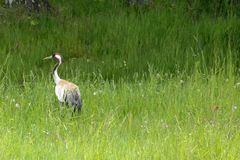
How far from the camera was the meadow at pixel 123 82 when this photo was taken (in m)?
6.14

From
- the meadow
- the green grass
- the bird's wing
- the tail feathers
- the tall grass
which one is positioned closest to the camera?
the green grass

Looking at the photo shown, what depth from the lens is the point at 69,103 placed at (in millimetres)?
7742

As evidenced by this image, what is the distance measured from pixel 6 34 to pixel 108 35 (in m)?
1.75

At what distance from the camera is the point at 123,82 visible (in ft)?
30.7

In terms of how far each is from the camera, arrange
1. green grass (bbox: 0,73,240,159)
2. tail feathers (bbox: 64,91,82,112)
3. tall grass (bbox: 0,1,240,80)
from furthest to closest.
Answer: tall grass (bbox: 0,1,240,80)
tail feathers (bbox: 64,91,82,112)
green grass (bbox: 0,73,240,159)

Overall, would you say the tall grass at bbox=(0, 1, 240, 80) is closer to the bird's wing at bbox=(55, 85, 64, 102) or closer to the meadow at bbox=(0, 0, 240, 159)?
the meadow at bbox=(0, 0, 240, 159)

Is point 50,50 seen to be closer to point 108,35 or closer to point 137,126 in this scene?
point 108,35

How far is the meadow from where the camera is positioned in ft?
20.2

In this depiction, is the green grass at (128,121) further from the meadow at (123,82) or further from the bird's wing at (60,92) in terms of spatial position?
the bird's wing at (60,92)

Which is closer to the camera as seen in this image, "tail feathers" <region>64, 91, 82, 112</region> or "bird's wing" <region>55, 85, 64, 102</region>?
"tail feathers" <region>64, 91, 82, 112</region>

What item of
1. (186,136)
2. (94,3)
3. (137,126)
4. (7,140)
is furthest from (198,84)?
(94,3)

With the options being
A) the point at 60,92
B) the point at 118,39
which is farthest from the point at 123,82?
the point at 118,39

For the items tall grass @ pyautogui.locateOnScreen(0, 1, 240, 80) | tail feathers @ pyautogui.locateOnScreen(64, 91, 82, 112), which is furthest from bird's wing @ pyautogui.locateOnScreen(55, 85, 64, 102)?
tall grass @ pyautogui.locateOnScreen(0, 1, 240, 80)

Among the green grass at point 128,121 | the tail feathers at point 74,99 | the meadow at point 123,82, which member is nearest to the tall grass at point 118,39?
the meadow at point 123,82
